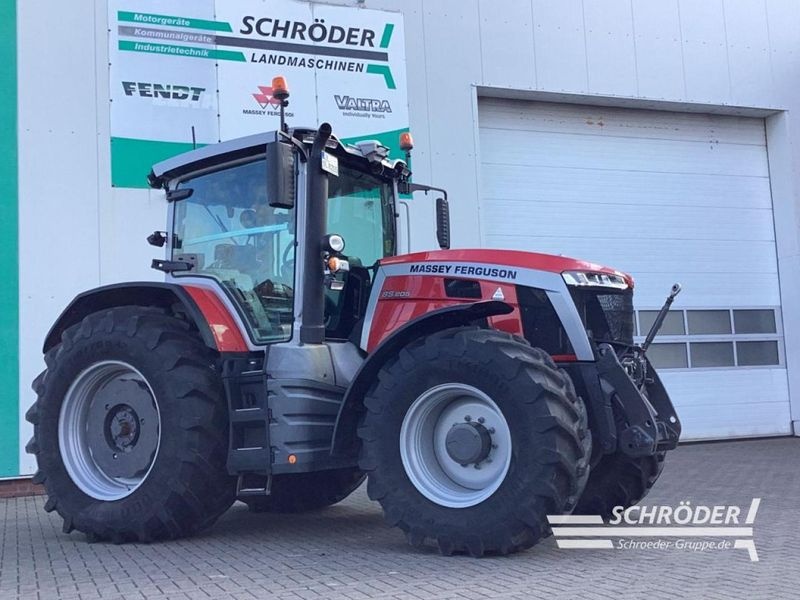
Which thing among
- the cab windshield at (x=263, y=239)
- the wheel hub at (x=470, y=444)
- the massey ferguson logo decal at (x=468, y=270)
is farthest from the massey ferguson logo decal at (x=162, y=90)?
the wheel hub at (x=470, y=444)

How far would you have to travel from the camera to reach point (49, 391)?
266 inches

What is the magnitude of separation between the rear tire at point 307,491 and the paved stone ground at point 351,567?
0.50 ft

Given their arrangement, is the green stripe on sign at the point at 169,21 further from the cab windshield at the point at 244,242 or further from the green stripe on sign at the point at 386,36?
the cab windshield at the point at 244,242

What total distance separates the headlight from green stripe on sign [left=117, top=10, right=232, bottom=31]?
645 cm

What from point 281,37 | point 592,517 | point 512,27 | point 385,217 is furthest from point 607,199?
point 592,517

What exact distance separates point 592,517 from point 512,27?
797 cm

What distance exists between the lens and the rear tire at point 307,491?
733 centimetres

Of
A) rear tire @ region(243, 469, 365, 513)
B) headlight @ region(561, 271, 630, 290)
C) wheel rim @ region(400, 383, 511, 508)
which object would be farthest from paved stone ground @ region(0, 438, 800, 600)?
headlight @ region(561, 271, 630, 290)

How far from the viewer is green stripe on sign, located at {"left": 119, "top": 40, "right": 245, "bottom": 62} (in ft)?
34.2

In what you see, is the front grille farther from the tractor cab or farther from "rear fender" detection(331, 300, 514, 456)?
the tractor cab

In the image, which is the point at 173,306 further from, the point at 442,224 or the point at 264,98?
the point at 264,98

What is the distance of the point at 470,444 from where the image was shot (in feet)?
18.0

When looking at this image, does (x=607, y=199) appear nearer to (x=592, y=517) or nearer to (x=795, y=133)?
(x=795, y=133)

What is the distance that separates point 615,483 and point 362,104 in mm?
6496
